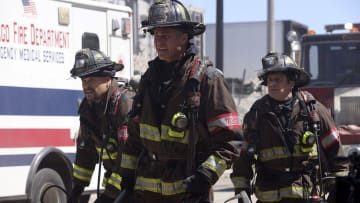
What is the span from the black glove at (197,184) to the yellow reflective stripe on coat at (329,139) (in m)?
1.62

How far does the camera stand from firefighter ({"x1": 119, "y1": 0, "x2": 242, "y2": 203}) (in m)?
5.17

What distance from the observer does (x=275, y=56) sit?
6.56 meters

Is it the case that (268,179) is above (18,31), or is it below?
below

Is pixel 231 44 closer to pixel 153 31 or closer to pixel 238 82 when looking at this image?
pixel 238 82

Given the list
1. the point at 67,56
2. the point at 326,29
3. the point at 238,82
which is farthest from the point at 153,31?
the point at 238,82

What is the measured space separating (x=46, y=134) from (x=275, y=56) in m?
4.05

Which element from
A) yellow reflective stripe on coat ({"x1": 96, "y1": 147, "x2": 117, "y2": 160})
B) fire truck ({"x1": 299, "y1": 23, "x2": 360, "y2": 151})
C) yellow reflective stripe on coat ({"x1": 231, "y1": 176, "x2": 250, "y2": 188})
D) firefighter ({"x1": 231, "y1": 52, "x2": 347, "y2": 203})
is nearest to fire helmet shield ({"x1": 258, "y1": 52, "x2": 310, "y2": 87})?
firefighter ({"x1": 231, "y1": 52, "x2": 347, "y2": 203})

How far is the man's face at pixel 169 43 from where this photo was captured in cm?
543

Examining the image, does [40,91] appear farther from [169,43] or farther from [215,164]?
[215,164]

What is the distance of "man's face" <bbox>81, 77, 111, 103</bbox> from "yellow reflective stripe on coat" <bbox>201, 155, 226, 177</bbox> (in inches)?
80.3

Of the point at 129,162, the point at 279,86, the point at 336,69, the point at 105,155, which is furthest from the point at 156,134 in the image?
the point at 336,69

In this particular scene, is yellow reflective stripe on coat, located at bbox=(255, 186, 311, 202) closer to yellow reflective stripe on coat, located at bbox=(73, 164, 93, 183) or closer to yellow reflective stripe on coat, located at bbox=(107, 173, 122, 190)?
yellow reflective stripe on coat, located at bbox=(107, 173, 122, 190)

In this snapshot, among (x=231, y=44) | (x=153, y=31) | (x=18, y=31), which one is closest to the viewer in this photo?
(x=153, y=31)

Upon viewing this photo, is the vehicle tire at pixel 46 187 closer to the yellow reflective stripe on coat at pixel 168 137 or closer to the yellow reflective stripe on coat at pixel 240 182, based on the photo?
the yellow reflective stripe on coat at pixel 240 182
